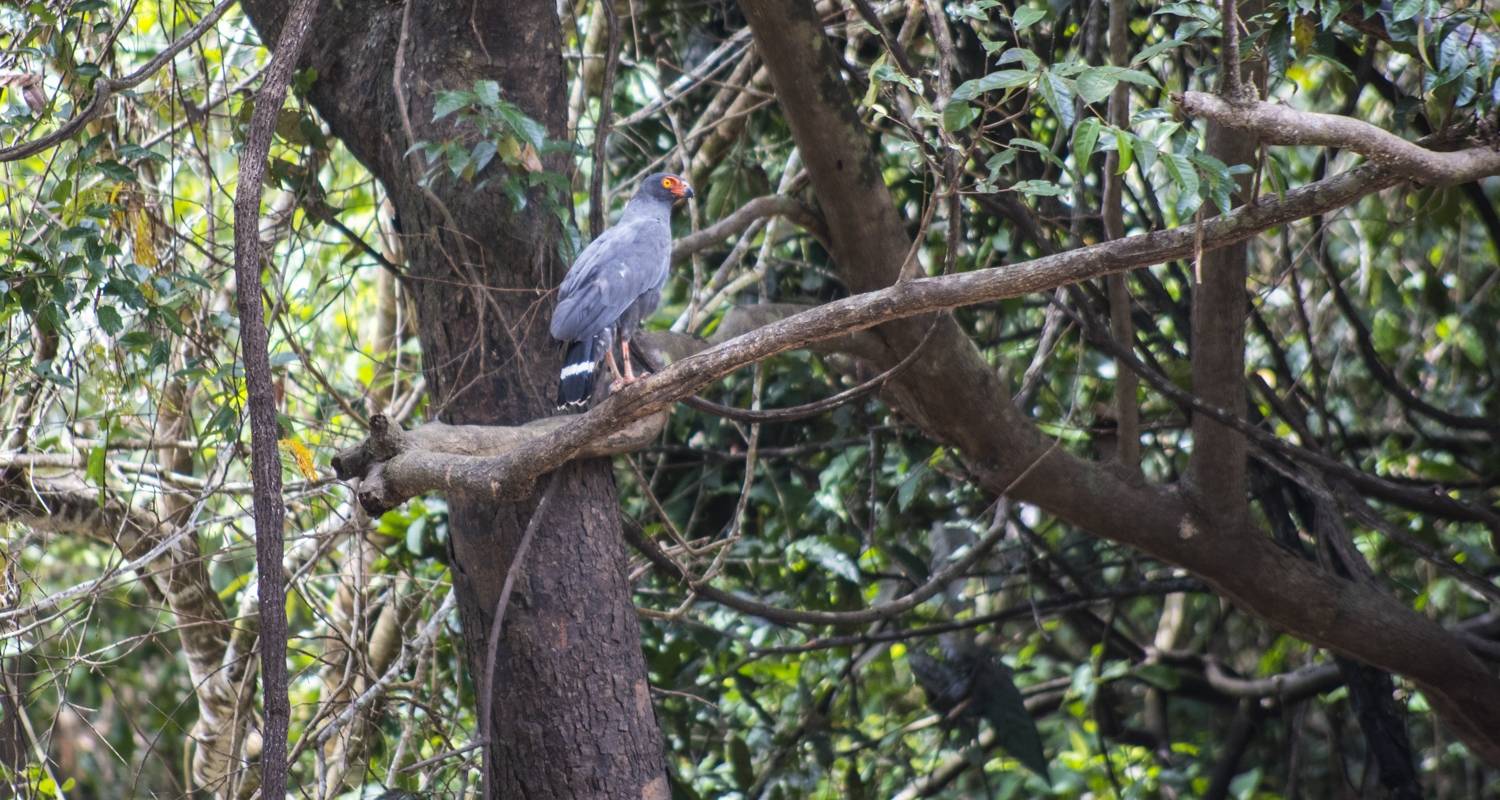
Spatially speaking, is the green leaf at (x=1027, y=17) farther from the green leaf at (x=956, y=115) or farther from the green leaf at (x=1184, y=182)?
the green leaf at (x=1184, y=182)

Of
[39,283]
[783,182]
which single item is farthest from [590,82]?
[39,283]

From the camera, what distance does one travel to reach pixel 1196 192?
94.4 inches

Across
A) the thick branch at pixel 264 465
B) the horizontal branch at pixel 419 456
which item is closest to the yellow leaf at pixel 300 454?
the horizontal branch at pixel 419 456

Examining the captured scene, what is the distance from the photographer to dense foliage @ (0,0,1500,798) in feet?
12.9

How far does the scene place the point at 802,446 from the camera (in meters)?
5.02

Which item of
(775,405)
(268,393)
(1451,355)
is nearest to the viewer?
(268,393)

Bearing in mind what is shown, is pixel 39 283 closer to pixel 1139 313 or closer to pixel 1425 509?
pixel 1139 313

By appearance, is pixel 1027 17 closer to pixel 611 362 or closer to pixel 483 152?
pixel 483 152

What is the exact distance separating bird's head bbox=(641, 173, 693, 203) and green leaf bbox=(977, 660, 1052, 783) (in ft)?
6.68

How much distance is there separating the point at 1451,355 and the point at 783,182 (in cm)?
294

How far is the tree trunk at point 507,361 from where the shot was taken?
310 centimetres

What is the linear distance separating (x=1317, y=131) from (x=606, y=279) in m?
1.70

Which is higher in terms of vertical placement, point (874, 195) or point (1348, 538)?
point (874, 195)

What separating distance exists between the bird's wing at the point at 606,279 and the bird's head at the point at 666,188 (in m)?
0.55
